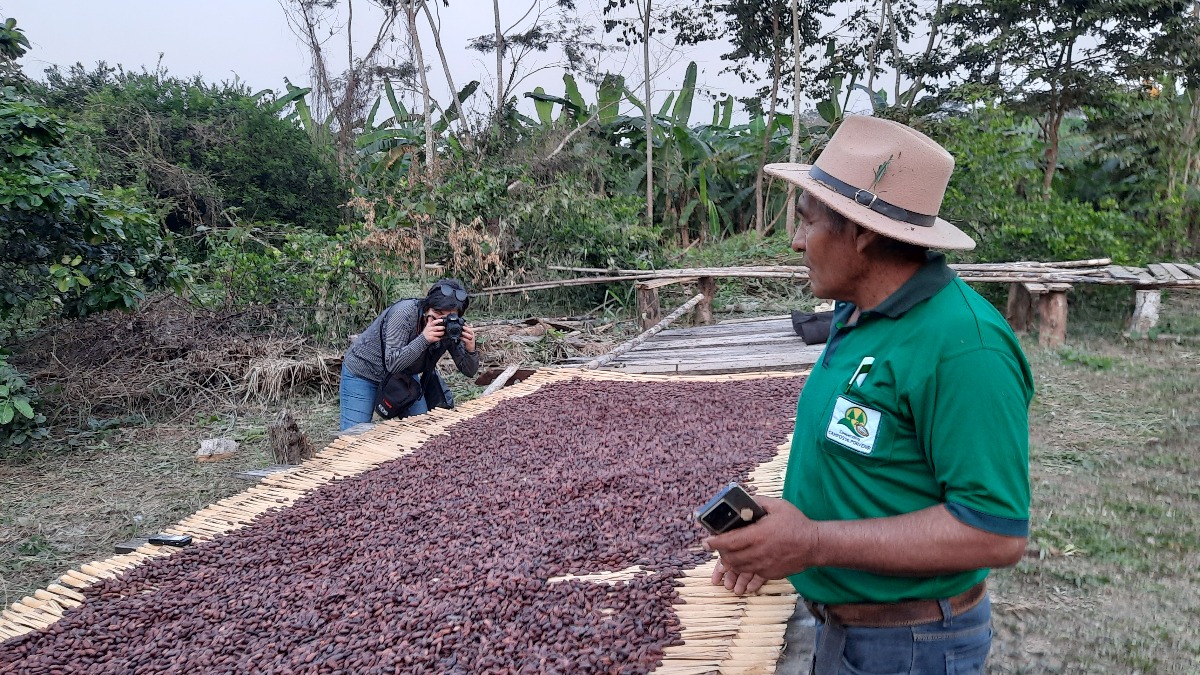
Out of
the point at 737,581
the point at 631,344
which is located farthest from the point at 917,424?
the point at 631,344

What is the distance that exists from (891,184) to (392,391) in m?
3.42

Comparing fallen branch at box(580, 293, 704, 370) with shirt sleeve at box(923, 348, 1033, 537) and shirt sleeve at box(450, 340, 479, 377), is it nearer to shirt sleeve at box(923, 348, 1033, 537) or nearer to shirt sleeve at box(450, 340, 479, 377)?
shirt sleeve at box(450, 340, 479, 377)

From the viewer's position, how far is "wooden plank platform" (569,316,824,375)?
17.5 ft

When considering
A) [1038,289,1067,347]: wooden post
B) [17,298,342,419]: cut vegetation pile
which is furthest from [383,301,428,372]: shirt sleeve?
[1038,289,1067,347]: wooden post

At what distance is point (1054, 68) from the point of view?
9.00 meters

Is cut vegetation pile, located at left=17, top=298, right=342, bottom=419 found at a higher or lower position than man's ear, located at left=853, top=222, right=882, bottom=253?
lower

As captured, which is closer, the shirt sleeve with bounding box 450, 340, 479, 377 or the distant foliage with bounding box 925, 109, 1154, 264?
the shirt sleeve with bounding box 450, 340, 479, 377

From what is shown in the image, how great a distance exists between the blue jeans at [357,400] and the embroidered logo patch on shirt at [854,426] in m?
3.43

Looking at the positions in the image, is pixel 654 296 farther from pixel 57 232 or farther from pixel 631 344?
pixel 57 232

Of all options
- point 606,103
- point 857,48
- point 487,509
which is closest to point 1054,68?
point 857,48

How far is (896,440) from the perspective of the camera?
1.08 meters

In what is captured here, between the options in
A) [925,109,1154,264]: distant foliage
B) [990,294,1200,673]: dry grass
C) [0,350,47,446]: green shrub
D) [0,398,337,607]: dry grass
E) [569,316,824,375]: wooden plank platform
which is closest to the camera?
[990,294,1200,673]: dry grass

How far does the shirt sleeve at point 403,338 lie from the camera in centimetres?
403

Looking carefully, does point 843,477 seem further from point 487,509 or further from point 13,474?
point 13,474
